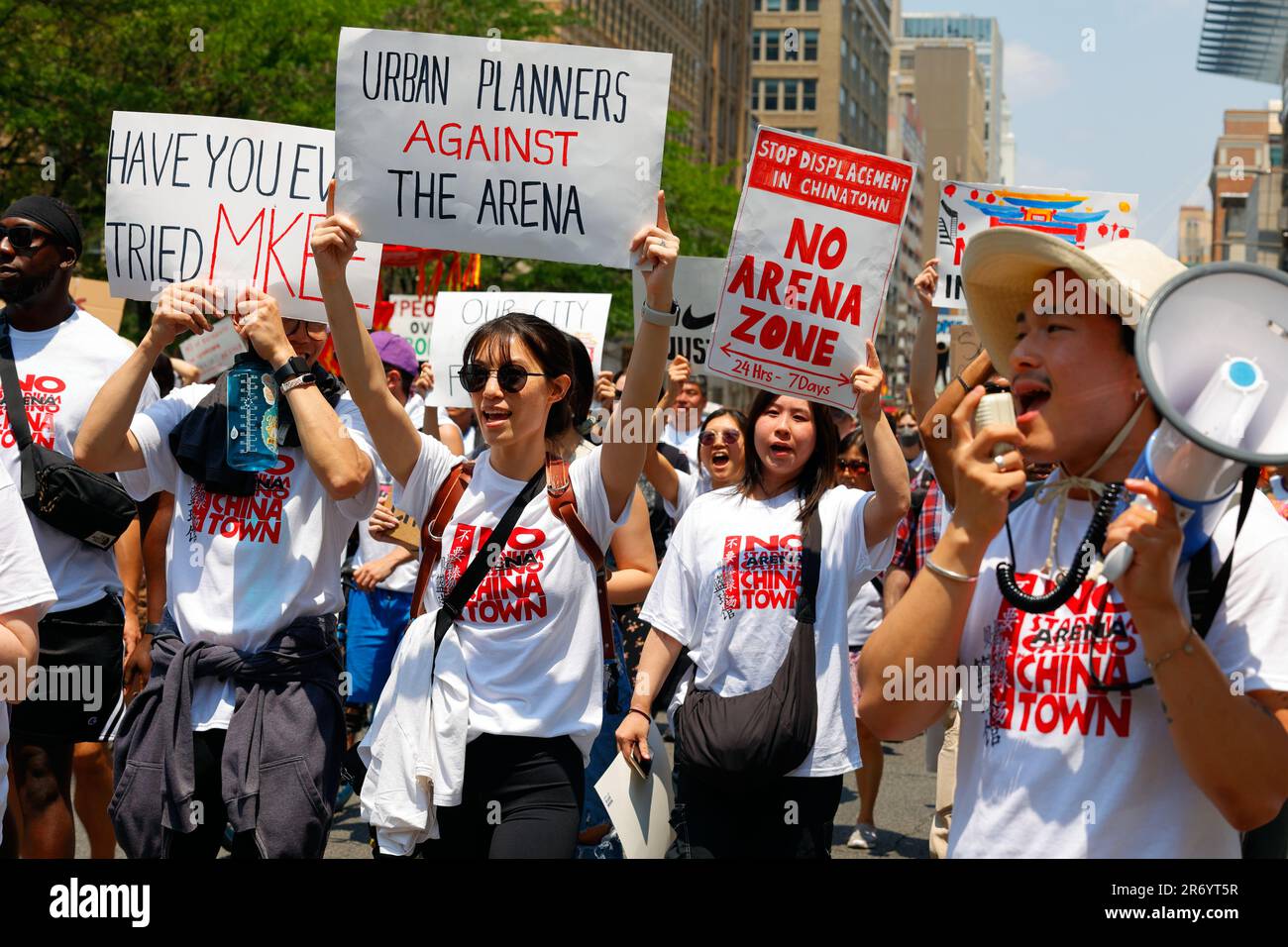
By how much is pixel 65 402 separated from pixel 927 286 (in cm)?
300

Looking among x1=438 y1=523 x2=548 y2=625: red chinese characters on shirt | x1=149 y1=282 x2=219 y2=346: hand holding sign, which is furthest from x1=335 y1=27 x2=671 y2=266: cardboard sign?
x1=438 y1=523 x2=548 y2=625: red chinese characters on shirt

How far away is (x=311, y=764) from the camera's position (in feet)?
14.5

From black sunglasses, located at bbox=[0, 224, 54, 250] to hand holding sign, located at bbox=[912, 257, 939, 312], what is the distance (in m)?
3.02

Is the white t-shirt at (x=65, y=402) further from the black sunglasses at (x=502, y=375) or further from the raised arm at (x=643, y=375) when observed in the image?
the raised arm at (x=643, y=375)

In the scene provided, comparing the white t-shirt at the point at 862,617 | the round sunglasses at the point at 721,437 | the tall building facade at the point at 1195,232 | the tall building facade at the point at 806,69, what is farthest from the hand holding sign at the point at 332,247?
the tall building facade at the point at 1195,232

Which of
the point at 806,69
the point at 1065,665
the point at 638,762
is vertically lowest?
the point at 638,762

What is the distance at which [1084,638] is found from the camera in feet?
8.68

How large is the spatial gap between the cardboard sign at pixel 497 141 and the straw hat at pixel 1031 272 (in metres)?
1.72

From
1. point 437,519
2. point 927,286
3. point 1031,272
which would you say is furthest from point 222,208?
point 1031,272

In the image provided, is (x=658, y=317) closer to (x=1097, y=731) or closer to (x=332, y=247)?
(x=332, y=247)

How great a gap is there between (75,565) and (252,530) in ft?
3.63
